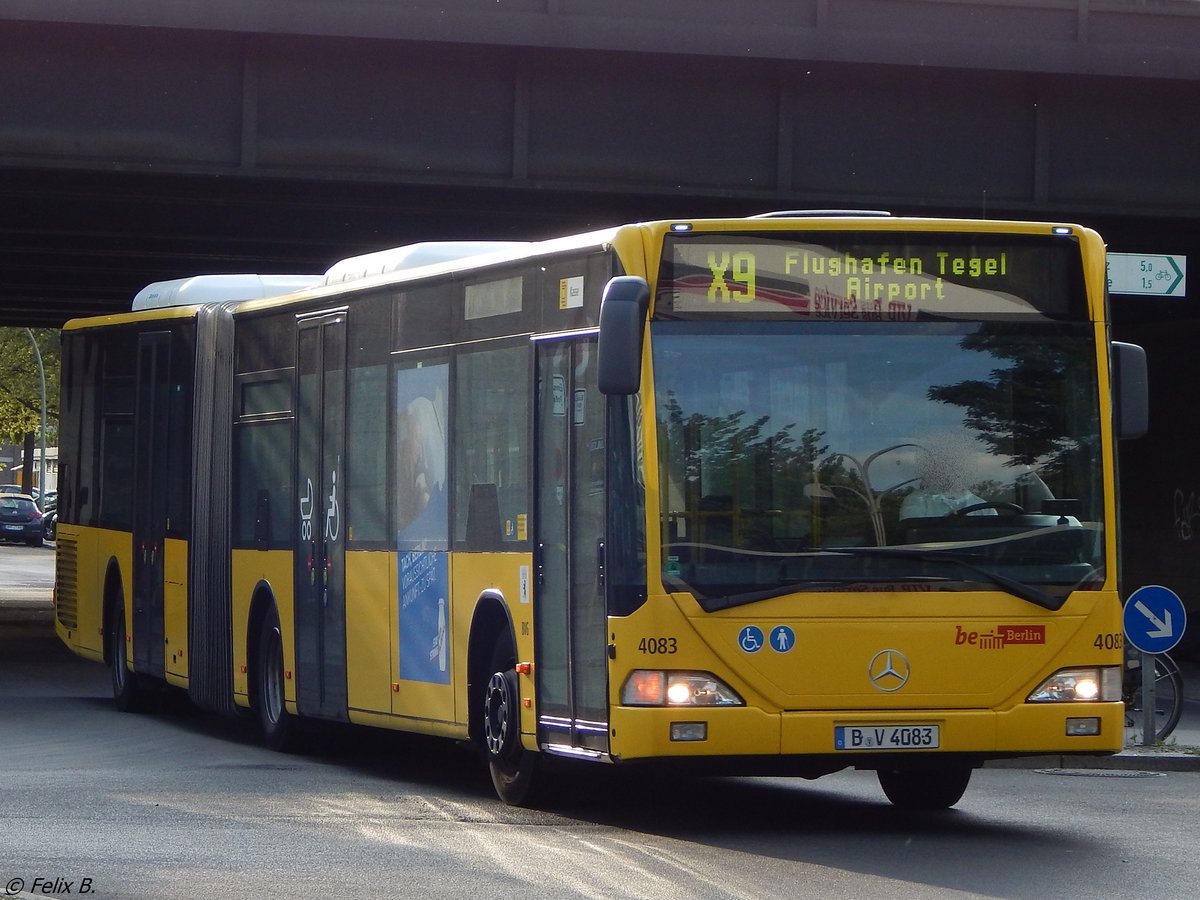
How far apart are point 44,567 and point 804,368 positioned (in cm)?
4463

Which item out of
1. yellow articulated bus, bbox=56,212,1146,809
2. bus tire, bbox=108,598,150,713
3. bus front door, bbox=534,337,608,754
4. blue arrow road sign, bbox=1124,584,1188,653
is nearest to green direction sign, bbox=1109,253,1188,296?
blue arrow road sign, bbox=1124,584,1188,653

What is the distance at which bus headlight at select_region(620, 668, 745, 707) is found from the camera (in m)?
9.73

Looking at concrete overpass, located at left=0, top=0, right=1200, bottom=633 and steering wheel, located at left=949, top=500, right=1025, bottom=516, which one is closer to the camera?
steering wheel, located at left=949, top=500, right=1025, bottom=516

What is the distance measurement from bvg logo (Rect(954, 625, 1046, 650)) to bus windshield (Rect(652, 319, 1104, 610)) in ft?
0.49

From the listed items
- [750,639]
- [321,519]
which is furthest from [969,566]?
[321,519]

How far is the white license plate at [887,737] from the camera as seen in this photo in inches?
389

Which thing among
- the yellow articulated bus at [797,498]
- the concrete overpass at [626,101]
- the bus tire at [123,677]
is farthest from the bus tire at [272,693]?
the concrete overpass at [626,101]

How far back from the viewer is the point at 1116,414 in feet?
34.0

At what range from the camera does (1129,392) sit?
1039 cm

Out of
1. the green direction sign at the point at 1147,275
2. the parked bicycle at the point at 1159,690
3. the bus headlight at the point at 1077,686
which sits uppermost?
the green direction sign at the point at 1147,275

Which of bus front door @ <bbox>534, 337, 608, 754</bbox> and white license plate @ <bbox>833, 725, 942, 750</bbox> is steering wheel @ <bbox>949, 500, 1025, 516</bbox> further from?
bus front door @ <bbox>534, 337, 608, 754</bbox>

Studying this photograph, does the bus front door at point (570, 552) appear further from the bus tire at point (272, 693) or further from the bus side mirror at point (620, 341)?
the bus tire at point (272, 693)

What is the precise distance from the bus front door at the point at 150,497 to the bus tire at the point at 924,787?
7.06 m

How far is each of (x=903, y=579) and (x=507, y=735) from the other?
237cm
